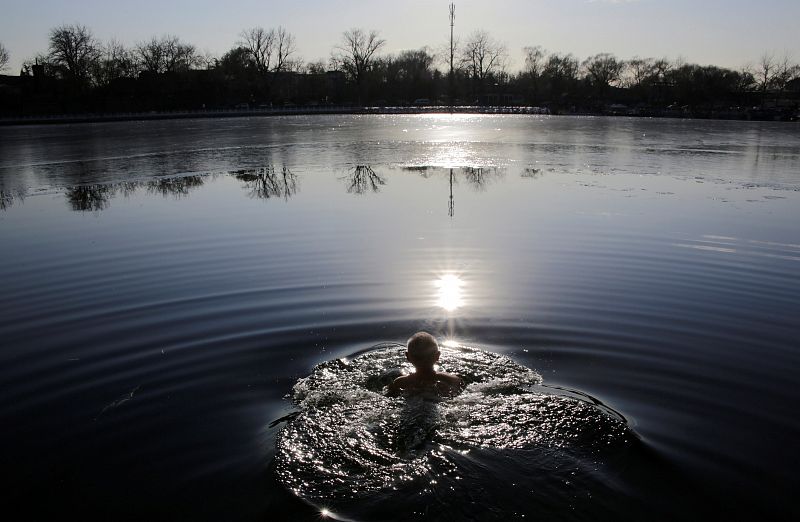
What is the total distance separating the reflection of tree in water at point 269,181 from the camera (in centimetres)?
1722

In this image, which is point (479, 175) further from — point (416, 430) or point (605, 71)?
point (605, 71)

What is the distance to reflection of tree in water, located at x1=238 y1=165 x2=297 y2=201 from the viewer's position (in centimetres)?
1722

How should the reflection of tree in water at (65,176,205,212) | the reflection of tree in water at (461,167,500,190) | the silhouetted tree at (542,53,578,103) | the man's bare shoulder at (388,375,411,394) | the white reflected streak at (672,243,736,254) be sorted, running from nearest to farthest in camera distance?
1. the man's bare shoulder at (388,375,411,394)
2. the white reflected streak at (672,243,736,254)
3. the reflection of tree in water at (65,176,205,212)
4. the reflection of tree in water at (461,167,500,190)
5. the silhouetted tree at (542,53,578,103)

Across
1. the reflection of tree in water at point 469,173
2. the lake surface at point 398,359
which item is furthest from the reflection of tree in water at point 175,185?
the reflection of tree in water at point 469,173

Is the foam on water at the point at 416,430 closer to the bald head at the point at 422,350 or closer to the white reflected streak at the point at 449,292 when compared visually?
the bald head at the point at 422,350

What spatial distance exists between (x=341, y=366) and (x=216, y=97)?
3706 inches

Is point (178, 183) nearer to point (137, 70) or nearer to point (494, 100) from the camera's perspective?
point (137, 70)

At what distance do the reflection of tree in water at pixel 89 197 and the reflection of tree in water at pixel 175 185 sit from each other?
116 cm

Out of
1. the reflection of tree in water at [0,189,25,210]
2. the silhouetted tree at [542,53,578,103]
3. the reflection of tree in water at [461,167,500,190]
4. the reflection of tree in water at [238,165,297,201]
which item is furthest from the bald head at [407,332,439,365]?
the silhouetted tree at [542,53,578,103]

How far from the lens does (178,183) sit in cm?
1920

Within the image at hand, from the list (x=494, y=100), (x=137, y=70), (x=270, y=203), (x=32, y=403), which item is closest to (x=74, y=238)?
(x=270, y=203)

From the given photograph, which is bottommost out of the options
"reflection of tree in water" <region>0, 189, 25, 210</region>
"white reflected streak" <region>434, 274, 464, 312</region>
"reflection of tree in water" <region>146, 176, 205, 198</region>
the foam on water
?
the foam on water

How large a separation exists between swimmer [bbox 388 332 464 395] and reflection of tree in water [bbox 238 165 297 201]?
1146 cm

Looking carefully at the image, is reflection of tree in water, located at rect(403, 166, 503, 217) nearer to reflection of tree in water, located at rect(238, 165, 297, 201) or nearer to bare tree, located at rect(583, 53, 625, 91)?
reflection of tree in water, located at rect(238, 165, 297, 201)
